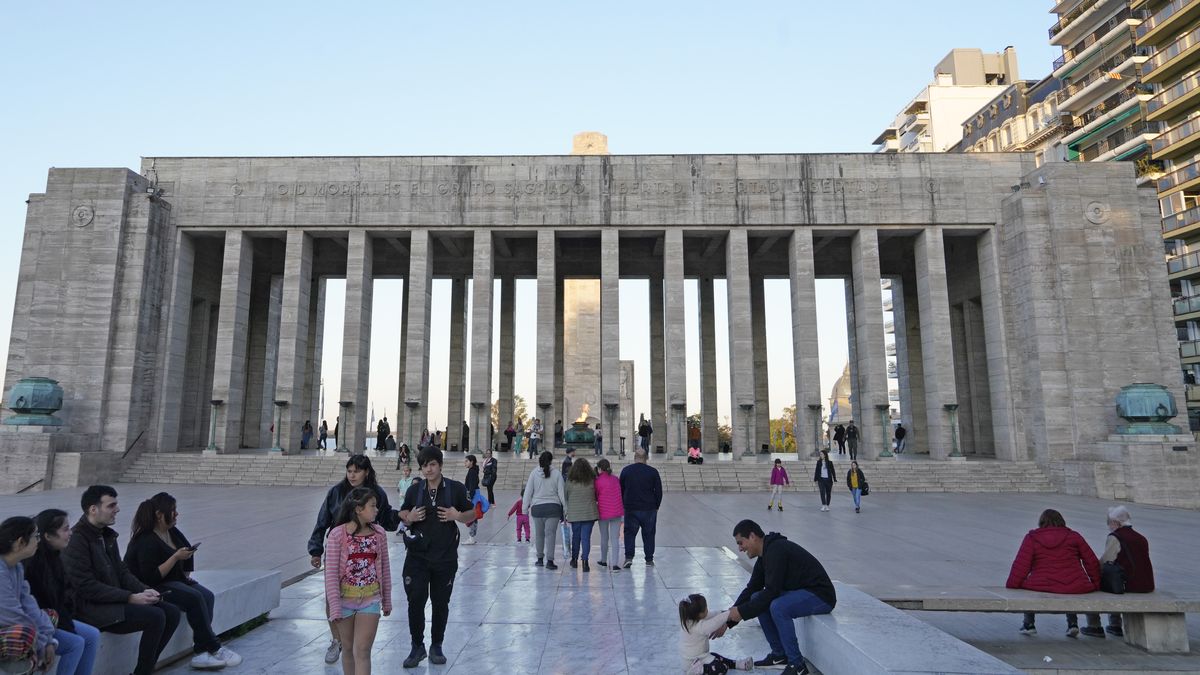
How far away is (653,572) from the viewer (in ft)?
31.6

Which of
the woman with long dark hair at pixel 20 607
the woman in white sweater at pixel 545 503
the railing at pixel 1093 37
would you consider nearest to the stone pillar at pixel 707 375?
the woman in white sweater at pixel 545 503

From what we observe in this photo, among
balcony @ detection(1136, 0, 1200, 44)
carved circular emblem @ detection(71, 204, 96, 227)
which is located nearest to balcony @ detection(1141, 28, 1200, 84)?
balcony @ detection(1136, 0, 1200, 44)

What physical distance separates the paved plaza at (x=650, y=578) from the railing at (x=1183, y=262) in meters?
→ 30.3

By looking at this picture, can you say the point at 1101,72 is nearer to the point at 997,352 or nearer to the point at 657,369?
the point at 997,352

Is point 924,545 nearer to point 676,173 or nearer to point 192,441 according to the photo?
point 676,173

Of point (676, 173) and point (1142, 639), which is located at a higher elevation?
point (676, 173)

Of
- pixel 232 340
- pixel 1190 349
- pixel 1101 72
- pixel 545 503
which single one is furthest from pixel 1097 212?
pixel 232 340

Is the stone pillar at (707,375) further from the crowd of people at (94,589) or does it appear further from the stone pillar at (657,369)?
the crowd of people at (94,589)

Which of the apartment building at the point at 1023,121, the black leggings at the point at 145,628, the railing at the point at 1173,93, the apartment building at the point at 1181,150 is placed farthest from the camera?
the apartment building at the point at 1023,121

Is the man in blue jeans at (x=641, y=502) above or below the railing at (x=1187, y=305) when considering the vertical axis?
below

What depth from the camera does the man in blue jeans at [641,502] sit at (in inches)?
399

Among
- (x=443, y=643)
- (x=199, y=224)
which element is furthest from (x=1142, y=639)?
(x=199, y=224)

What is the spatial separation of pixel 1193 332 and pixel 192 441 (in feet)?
184

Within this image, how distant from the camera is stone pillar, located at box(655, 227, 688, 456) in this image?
92.0 ft
